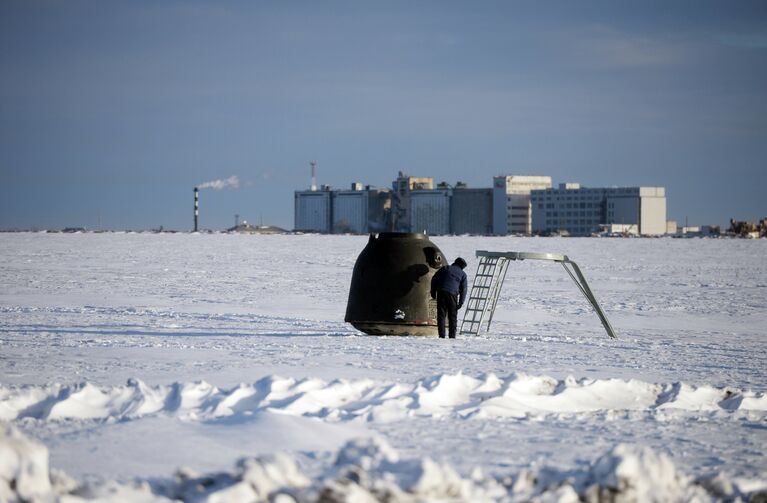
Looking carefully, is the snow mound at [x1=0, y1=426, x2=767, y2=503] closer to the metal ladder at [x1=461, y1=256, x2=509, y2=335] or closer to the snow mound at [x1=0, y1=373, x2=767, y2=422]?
the snow mound at [x1=0, y1=373, x2=767, y2=422]

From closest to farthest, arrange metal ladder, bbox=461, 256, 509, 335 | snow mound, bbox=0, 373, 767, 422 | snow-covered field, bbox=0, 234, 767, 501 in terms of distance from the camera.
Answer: snow-covered field, bbox=0, 234, 767, 501, snow mound, bbox=0, 373, 767, 422, metal ladder, bbox=461, 256, 509, 335

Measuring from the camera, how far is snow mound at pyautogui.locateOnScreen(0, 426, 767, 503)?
21.2 feet

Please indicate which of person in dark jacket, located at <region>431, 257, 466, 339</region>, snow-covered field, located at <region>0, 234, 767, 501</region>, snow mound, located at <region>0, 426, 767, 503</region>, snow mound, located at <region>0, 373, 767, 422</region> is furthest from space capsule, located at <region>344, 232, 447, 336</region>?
snow mound, located at <region>0, 426, 767, 503</region>

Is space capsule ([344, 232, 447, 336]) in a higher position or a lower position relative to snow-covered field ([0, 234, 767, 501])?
higher

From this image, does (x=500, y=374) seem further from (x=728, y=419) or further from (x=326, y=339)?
(x=326, y=339)

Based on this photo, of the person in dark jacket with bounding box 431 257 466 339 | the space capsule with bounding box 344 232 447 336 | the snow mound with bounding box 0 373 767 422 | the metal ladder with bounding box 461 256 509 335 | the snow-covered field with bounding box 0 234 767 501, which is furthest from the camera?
the metal ladder with bounding box 461 256 509 335

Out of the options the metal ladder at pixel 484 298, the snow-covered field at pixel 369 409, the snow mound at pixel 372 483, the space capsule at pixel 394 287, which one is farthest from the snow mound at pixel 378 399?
the metal ladder at pixel 484 298

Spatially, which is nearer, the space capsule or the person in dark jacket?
the person in dark jacket

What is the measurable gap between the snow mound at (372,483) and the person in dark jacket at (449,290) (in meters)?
8.86

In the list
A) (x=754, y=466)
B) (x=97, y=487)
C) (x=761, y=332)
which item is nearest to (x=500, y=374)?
(x=754, y=466)

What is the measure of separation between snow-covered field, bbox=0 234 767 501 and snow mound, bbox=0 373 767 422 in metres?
0.03

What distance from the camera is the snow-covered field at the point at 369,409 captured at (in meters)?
6.86

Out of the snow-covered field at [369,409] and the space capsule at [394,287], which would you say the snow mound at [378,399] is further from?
the space capsule at [394,287]

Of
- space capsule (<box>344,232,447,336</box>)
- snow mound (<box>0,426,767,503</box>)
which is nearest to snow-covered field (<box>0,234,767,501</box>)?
snow mound (<box>0,426,767,503</box>)
